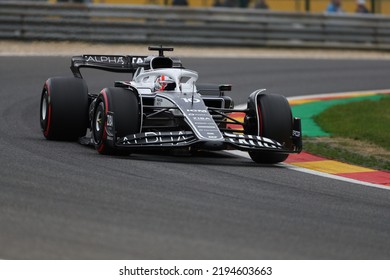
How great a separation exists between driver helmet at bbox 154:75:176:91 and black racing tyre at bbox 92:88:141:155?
2.10 feet

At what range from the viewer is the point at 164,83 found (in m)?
12.1

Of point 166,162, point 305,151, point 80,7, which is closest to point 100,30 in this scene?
point 80,7

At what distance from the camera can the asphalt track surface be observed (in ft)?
23.8

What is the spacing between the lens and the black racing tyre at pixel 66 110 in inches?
496

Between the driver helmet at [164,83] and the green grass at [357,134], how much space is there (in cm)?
218

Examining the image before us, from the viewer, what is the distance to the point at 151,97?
39.3ft

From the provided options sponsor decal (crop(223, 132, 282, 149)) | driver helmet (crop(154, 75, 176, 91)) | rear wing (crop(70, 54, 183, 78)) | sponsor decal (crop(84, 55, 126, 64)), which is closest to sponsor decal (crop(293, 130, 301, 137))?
sponsor decal (crop(223, 132, 282, 149))

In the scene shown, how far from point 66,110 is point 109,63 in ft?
3.75

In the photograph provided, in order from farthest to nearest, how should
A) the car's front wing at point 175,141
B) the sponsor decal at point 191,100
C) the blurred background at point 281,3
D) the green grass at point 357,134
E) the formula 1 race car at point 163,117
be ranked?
the blurred background at point 281,3, the green grass at point 357,134, the sponsor decal at point 191,100, the formula 1 race car at point 163,117, the car's front wing at point 175,141

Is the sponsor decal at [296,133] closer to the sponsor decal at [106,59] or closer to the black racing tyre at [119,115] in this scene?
the black racing tyre at [119,115]

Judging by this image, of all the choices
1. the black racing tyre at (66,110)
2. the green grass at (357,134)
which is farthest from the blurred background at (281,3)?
the black racing tyre at (66,110)

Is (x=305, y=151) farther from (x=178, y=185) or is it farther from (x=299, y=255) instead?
(x=299, y=255)

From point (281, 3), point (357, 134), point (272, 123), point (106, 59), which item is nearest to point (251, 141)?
point (272, 123)

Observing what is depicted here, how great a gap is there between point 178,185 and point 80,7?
14812 millimetres
